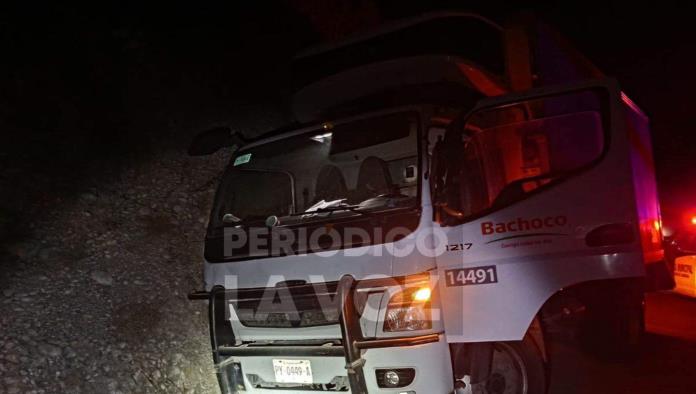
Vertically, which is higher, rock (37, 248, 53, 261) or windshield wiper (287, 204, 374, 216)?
windshield wiper (287, 204, 374, 216)

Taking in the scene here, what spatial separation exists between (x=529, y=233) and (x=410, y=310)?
36.8 inches

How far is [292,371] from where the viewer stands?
3777 millimetres

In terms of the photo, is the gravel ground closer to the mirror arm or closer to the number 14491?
the number 14491

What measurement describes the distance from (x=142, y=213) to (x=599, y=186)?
202 inches

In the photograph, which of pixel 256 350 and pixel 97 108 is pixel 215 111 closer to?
pixel 97 108

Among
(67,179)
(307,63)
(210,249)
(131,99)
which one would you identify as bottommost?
(210,249)

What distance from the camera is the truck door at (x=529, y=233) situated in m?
3.41

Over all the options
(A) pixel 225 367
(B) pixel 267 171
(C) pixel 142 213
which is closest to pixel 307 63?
(B) pixel 267 171

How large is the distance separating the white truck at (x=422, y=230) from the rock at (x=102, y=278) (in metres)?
1.63

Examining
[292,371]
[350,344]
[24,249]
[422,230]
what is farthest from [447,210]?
[24,249]

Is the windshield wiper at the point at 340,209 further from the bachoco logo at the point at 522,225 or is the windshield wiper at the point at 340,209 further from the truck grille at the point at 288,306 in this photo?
the bachoco logo at the point at 522,225

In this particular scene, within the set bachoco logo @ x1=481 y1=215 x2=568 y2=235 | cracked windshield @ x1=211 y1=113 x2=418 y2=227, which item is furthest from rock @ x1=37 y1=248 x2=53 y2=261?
bachoco logo @ x1=481 y1=215 x2=568 y2=235

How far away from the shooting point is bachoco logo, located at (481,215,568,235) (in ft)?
11.4

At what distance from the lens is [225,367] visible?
3998mm
